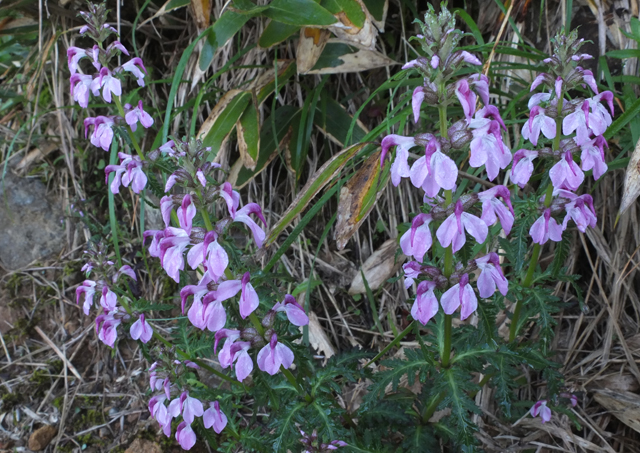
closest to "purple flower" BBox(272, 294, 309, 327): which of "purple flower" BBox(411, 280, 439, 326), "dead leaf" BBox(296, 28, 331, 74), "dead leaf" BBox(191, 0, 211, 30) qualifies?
"purple flower" BBox(411, 280, 439, 326)

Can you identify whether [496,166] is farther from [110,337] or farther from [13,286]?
[13,286]

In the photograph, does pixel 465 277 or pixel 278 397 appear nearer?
pixel 465 277

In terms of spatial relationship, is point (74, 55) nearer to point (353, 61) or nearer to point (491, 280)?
point (353, 61)

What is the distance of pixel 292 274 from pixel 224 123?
776 mm

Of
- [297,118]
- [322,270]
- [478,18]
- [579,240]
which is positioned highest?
[478,18]

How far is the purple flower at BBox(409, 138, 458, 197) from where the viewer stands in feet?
3.32

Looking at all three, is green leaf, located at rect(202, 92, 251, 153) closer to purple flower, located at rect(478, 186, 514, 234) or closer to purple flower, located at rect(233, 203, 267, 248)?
purple flower, located at rect(233, 203, 267, 248)

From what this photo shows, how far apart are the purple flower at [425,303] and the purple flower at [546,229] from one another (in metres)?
0.34

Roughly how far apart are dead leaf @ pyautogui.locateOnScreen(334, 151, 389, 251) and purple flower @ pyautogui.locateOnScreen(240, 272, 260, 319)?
1.43 feet

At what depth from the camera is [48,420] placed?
239 centimetres

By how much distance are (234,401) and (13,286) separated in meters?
1.78

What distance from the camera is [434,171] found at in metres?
1.03

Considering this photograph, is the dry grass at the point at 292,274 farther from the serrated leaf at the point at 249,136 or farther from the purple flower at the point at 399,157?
the purple flower at the point at 399,157

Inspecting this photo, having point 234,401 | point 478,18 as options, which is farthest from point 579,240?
point 234,401
